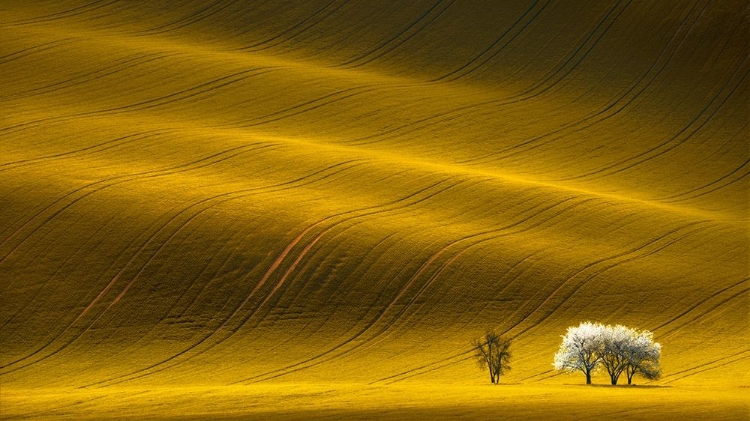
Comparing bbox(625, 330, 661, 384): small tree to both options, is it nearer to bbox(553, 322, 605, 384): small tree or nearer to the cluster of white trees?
the cluster of white trees

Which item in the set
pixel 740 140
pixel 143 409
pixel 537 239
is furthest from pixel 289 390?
pixel 740 140

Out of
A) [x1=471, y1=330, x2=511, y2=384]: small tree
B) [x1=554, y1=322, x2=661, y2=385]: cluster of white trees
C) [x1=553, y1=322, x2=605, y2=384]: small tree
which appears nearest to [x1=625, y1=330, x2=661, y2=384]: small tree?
[x1=554, y1=322, x2=661, y2=385]: cluster of white trees

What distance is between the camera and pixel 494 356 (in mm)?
27969

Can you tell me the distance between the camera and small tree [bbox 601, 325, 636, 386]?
1056 inches

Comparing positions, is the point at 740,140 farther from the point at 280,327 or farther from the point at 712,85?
the point at 280,327

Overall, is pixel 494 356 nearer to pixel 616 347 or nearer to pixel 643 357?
pixel 616 347

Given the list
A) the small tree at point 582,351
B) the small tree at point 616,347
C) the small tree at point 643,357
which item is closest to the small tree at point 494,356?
the small tree at point 582,351

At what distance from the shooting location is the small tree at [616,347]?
2681 centimetres

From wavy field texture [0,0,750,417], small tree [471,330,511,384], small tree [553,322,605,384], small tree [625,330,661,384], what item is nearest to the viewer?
small tree [625,330,661,384]

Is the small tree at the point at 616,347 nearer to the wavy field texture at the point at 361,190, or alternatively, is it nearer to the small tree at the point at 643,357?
the small tree at the point at 643,357

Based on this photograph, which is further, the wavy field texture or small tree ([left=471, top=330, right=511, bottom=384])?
the wavy field texture

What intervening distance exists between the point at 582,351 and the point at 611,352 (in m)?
0.70

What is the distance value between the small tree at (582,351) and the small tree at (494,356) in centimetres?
137

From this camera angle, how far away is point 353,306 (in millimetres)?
31812
